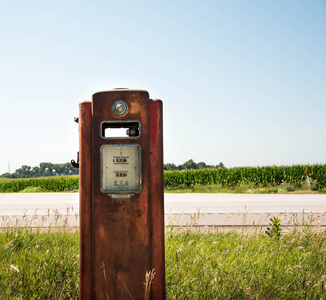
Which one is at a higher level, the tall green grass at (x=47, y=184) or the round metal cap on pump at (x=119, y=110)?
the round metal cap on pump at (x=119, y=110)

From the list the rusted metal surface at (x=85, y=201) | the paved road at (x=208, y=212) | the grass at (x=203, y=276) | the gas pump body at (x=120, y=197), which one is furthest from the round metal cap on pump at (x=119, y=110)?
the paved road at (x=208, y=212)

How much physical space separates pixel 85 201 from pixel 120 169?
0.37 meters

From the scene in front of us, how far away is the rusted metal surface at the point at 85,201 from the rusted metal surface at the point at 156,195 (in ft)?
1.54

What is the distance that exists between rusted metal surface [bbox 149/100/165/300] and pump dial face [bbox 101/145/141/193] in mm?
126

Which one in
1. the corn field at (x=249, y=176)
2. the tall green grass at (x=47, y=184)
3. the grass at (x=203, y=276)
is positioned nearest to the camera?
the grass at (x=203, y=276)

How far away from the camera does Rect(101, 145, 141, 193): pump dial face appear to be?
242 cm

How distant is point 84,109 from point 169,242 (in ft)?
8.35

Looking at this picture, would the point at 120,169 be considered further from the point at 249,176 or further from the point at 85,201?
the point at 249,176

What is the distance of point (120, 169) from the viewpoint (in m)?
2.43

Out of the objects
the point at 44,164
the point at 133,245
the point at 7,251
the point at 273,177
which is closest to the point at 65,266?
the point at 7,251

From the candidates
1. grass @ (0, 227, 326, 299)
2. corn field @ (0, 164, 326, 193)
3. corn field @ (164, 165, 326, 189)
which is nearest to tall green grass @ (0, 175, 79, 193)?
corn field @ (0, 164, 326, 193)

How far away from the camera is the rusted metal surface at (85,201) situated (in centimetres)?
248

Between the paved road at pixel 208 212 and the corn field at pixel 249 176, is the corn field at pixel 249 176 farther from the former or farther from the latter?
the paved road at pixel 208 212

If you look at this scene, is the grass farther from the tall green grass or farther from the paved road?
the tall green grass
